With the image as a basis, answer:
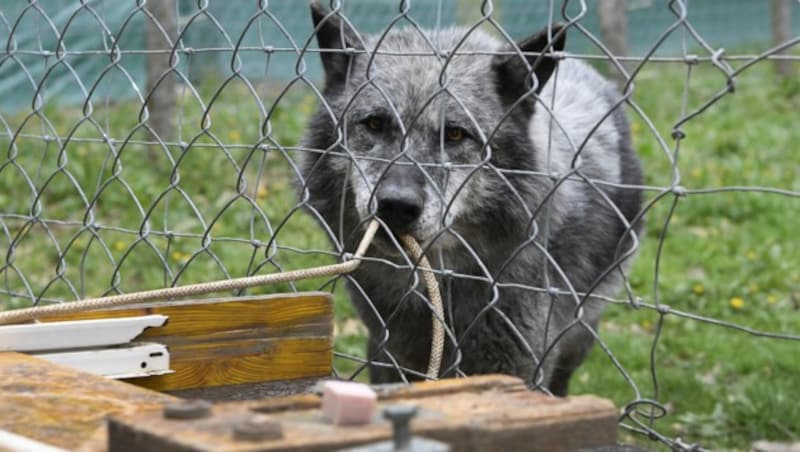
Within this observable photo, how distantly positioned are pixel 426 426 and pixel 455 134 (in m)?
1.96

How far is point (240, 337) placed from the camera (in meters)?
2.41

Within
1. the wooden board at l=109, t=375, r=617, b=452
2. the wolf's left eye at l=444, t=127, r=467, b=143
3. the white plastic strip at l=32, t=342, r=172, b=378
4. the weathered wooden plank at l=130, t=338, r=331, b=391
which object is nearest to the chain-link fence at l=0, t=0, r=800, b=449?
the wolf's left eye at l=444, t=127, r=467, b=143

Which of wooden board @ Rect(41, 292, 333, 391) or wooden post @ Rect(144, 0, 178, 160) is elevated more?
wooden post @ Rect(144, 0, 178, 160)

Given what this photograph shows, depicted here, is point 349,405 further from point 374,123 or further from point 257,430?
point 374,123

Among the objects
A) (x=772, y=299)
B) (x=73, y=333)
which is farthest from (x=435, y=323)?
(x=772, y=299)

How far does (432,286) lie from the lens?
271cm

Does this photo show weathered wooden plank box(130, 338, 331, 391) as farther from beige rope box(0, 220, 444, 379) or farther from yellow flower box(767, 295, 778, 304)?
yellow flower box(767, 295, 778, 304)

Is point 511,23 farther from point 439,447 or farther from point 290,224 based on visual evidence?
point 439,447

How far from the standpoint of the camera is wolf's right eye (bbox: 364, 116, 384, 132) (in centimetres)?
341

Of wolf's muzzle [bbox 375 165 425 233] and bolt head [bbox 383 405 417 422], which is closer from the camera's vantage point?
bolt head [bbox 383 405 417 422]

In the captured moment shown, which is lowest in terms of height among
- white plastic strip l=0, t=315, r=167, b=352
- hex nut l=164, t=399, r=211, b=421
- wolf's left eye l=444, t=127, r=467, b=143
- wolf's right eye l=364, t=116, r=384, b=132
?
white plastic strip l=0, t=315, r=167, b=352

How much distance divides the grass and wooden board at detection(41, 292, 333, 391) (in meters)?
0.75

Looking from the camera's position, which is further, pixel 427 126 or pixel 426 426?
pixel 427 126

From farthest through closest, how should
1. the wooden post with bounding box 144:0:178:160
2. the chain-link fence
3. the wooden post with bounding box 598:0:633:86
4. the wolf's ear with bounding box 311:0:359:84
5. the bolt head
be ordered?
the wooden post with bounding box 598:0:633:86
the wooden post with bounding box 144:0:178:160
the wolf's ear with bounding box 311:0:359:84
the chain-link fence
the bolt head
